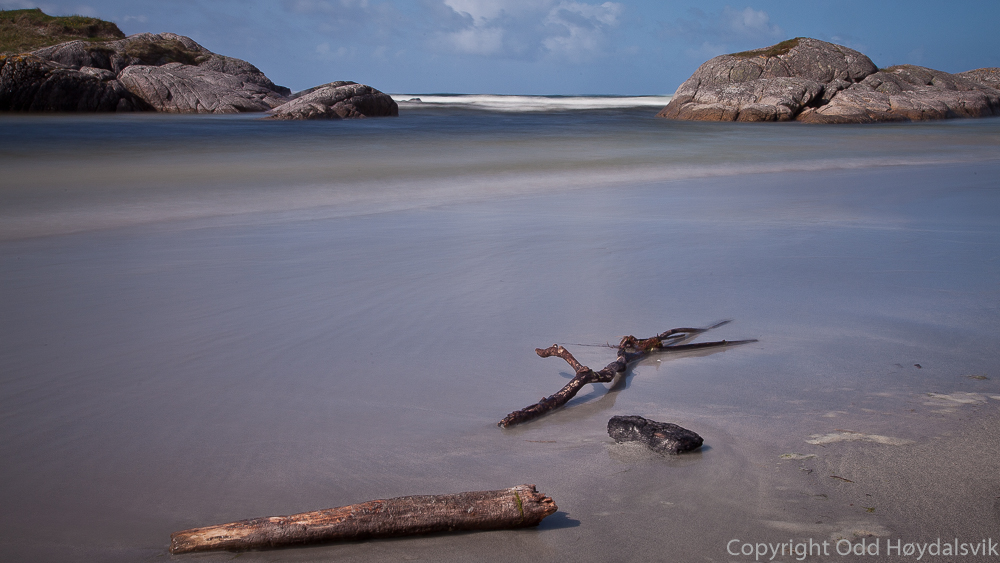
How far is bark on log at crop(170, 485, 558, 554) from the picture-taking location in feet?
5.25

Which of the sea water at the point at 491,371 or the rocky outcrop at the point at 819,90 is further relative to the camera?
the rocky outcrop at the point at 819,90

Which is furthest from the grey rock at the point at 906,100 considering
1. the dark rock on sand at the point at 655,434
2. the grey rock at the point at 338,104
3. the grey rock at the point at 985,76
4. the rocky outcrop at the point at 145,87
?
the dark rock on sand at the point at 655,434

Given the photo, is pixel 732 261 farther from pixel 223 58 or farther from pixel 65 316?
pixel 223 58

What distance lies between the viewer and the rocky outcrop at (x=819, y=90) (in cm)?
2278

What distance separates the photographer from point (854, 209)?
7078 millimetres

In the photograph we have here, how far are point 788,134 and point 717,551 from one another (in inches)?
735

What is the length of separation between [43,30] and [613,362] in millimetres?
40884

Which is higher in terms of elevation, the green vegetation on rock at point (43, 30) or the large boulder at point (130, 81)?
the green vegetation on rock at point (43, 30)

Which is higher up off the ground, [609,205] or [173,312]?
[609,205]

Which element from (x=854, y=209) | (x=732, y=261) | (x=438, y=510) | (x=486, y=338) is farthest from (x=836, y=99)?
(x=438, y=510)

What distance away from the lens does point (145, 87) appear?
1047 inches

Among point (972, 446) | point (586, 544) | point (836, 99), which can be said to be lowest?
point (586, 544)

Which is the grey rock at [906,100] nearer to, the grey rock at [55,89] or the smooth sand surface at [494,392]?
the smooth sand surface at [494,392]

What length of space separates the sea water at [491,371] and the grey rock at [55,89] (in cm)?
2189
